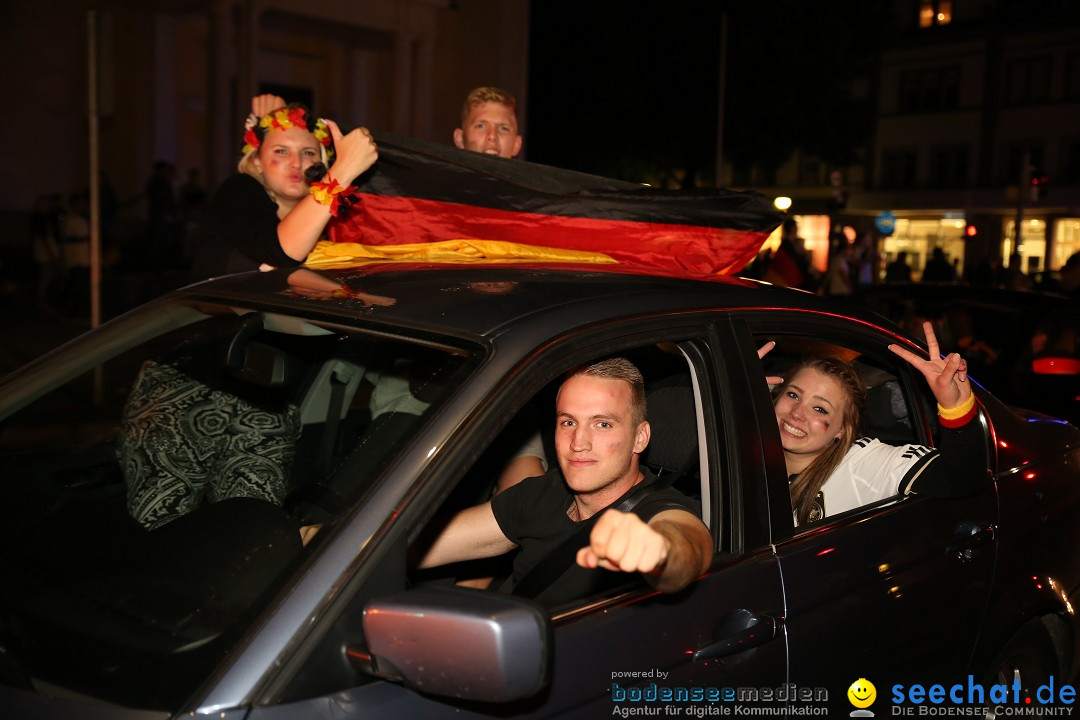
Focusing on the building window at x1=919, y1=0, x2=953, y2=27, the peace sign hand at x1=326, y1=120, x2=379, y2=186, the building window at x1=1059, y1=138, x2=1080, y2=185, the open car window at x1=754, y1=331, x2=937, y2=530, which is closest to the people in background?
the peace sign hand at x1=326, y1=120, x2=379, y2=186

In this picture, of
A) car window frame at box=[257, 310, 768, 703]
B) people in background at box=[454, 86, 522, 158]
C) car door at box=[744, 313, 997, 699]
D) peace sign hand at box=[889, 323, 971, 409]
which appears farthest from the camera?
people in background at box=[454, 86, 522, 158]

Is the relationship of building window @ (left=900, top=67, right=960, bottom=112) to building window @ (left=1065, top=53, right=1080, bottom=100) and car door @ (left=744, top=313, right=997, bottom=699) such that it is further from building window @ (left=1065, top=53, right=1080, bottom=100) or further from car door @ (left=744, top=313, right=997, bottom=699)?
car door @ (left=744, top=313, right=997, bottom=699)

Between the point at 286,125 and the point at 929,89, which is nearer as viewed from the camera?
the point at 286,125

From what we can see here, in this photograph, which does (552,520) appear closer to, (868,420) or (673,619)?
(673,619)

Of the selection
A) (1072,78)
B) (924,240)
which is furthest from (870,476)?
(924,240)

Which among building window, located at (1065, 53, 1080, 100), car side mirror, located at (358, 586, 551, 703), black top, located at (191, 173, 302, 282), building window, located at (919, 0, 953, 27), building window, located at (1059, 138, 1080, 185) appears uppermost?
building window, located at (919, 0, 953, 27)

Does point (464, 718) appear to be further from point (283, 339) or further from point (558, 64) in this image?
point (558, 64)

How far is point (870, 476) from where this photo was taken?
2859 mm

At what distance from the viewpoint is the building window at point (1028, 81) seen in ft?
133

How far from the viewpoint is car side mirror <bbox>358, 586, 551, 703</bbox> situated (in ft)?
4.92

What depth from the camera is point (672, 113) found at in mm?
34094

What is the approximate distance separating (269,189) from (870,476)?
2.16 m

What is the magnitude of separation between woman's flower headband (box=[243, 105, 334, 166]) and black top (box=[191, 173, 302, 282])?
0.14 m

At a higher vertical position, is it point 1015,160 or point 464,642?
point 1015,160
